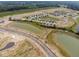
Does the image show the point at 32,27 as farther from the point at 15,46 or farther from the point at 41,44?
the point at 15,46

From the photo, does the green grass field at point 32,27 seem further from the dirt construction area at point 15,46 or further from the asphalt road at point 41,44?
the dirt construction area at point 15,46

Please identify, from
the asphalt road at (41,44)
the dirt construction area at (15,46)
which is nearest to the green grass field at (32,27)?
the asphalt road at (41,44)

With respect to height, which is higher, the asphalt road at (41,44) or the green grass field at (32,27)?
the green grass field at (32,27)

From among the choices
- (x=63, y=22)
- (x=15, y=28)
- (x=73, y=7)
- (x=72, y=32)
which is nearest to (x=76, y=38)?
(x=72, y=32)

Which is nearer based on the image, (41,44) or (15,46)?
(15,46)

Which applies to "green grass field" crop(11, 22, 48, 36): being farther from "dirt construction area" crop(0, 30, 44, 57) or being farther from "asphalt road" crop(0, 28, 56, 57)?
"dirt construction area" crop(0, 30, 44, 57)

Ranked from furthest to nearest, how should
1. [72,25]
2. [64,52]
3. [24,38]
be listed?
1. [72,25]
2. [24,38]
3. [64,52]

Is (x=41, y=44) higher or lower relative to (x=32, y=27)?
lower

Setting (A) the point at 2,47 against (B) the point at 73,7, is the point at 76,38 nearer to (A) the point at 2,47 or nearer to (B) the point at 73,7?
(B) the point at 73,7

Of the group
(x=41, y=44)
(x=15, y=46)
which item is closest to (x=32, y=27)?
(x=41, y=44)

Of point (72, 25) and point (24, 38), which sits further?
point (72, 25)

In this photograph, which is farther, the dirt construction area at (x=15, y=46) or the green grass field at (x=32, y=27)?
the green grass field at (x=32, y=27)
